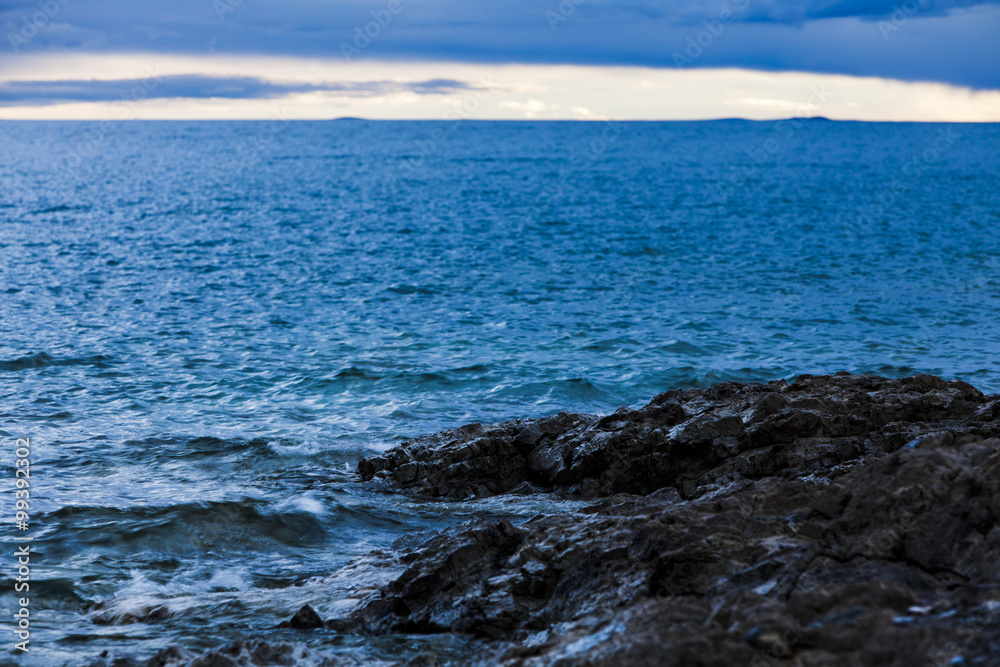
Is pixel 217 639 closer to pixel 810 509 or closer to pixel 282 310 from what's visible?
pixel 810 509

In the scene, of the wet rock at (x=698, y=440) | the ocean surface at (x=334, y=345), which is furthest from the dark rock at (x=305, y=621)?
the wet rock at (x=698, y=440)

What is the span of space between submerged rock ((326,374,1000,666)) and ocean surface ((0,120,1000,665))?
0.81 meters

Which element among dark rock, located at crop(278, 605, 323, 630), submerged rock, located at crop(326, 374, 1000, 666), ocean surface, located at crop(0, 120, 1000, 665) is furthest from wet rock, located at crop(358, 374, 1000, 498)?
dark rock, located at crop(278, 605, 323, 630)

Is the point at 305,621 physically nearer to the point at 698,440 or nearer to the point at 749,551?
the point at 749,551

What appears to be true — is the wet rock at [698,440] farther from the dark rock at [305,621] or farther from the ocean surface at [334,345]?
the dark rock at [305,621]

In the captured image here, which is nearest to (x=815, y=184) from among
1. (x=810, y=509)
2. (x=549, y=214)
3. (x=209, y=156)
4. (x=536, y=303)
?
(x=549, y=214)

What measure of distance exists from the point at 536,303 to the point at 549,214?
2728 centimetres

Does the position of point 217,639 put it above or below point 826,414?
below

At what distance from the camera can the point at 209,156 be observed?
127 metres

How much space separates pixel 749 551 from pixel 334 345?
16.8 m

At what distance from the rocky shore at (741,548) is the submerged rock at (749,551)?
0.02 m

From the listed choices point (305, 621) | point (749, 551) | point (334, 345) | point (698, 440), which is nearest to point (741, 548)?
point (749, 551)

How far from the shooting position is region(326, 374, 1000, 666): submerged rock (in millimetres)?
4816

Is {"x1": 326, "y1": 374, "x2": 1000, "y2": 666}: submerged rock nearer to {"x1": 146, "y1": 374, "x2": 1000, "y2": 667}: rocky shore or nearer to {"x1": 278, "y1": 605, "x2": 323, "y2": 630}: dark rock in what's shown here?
{"x1": 146, "y1": 374, "x2": 1000, "y2": 667}: rocky shore
